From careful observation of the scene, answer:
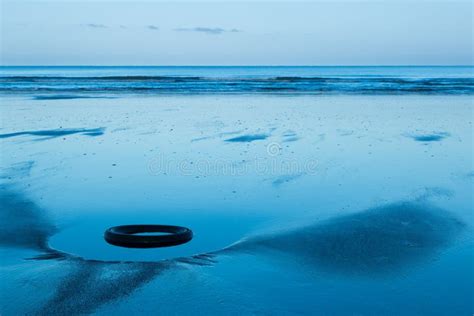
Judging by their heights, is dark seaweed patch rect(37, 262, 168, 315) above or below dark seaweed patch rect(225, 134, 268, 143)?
below

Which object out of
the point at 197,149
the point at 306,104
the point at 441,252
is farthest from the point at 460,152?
the point at 306,104

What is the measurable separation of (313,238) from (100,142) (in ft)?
23.5

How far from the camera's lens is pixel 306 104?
2191 cm

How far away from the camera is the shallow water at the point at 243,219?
4.33m

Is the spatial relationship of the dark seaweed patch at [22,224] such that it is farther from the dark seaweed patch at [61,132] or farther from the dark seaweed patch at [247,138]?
the dark seaweed patch at [61,132]

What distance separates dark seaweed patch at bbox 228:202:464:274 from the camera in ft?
16.9

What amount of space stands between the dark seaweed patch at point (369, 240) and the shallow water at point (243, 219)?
0.07ft

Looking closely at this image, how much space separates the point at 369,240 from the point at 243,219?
1.49 metres

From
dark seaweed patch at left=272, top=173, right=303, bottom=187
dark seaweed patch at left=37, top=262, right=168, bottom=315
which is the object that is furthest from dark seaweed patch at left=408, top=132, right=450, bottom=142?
dark seaweed patch at left=37, top=262, right=168, bottom=315

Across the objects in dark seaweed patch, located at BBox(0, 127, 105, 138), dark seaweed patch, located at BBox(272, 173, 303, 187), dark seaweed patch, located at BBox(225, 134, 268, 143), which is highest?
dark seaweed patch, located at BBox(225, 134, 268, 143)

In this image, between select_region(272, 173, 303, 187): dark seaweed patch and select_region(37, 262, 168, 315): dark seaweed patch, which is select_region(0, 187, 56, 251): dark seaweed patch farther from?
select_region(272, 173, 303, 187): dark seaweed patch

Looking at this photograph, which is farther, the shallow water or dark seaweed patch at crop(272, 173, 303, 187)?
dark seaweed patch at crop(272, 173, 303, 187)

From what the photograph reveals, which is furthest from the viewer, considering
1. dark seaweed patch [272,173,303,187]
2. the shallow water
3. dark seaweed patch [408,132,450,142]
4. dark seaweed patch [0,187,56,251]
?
dark seaweed patch [408,132,450,142]

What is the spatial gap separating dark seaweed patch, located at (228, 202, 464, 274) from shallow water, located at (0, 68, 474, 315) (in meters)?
0.02
